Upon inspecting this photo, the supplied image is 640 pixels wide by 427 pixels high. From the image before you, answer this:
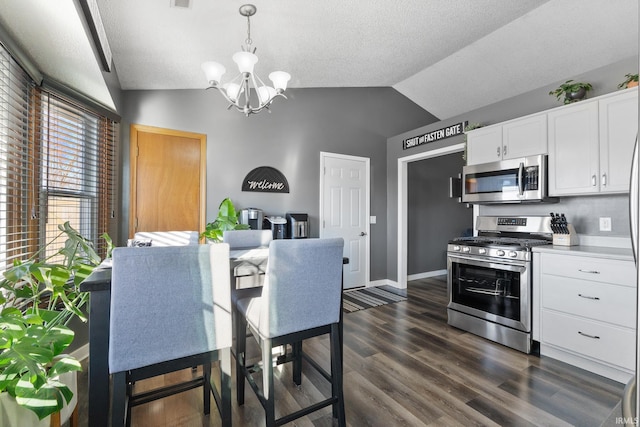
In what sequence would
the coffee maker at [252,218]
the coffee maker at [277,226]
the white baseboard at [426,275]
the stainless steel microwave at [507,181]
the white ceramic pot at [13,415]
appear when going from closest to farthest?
1. the white ceramic pot at [13,415]
2. the stainless steel microwave at [507,181]
3. the coffee maker at [252,218]
4. the coffee maker at [277,226]
5. the white baseboard at [426,275]

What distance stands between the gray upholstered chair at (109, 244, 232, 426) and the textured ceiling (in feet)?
4.78

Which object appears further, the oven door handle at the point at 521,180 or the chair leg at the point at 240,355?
the oven door handle at the point at 521,180

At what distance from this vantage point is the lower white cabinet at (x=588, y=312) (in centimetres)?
196

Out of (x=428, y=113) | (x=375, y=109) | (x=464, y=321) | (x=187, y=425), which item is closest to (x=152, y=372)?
(x=187, y=425)

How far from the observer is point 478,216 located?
3.44 metres

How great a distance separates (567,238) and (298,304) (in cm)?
256

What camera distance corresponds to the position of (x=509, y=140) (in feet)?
9.70

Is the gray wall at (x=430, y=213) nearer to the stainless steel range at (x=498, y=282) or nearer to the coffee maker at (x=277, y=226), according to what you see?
the stainless steel range at (x=498, y=282)

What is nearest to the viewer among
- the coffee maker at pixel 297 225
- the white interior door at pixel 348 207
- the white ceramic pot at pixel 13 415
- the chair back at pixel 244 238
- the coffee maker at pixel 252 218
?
the white ceramic pot at pixel 13 415

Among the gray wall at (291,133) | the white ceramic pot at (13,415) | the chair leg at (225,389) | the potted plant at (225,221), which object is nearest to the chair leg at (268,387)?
the chair leg at (225,389)

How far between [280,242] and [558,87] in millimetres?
3348

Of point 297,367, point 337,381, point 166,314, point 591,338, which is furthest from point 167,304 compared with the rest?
point 591,338

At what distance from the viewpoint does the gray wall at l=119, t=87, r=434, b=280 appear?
129 inches

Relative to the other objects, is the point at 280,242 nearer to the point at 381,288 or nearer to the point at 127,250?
the point at 127,250
